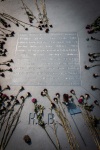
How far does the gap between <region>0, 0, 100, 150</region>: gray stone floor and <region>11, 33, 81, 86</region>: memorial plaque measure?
0.13 meters

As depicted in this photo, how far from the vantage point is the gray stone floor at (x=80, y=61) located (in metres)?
5.47

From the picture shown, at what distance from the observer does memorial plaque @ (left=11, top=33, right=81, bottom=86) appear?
6.48 meters

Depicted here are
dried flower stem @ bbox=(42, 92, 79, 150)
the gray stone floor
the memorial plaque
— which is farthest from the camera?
the memorial plaque

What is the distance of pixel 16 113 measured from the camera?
593 centimetres

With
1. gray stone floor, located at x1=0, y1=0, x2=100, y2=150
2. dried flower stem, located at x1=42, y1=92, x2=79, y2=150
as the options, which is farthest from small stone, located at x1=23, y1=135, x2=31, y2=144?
dried flower stem, located at x1=42, y1=92, x2=79, y2=150

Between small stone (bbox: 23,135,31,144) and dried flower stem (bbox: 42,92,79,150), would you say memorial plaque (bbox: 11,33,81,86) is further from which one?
small stone (bbox: 23,135,31,144)

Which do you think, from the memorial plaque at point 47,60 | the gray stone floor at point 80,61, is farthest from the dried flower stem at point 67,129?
A: the memorial plaque at point 47,60

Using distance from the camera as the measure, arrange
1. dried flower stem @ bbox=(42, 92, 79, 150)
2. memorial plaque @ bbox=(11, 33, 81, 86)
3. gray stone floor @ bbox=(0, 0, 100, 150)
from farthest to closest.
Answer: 1. memorial plaque @ bbox=(11, 33, 81, 86)
2. gray stone floor @ bbox=(0, 0, 100, 150)
3. dried flower stem @ bbox=(42, 92, 79, 150)

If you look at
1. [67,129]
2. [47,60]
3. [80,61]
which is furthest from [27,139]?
[80,61]

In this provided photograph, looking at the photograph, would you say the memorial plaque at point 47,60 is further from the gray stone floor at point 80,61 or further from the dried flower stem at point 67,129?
the dried flower stem at point 67,129

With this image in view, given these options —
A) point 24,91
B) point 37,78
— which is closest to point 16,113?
point 24,91

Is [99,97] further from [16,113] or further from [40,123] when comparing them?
[16,113]

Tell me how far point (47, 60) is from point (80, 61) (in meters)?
1.07

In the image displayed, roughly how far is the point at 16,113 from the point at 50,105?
38.9 inches
